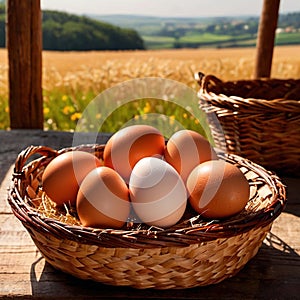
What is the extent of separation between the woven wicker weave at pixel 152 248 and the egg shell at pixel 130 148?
0.15 m

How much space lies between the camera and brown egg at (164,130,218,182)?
3.34ft

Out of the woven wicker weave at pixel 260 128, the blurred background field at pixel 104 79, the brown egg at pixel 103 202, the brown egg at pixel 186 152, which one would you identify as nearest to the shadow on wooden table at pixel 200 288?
the brown egg at pixel 103 202

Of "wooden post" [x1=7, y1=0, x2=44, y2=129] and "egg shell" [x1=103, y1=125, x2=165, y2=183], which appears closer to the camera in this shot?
"egg shell" [x1=103, y1=125, x2=165, y2=183]

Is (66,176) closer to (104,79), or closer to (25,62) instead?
(25,62)

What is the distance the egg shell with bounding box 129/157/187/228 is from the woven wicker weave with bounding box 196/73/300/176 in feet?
1.65

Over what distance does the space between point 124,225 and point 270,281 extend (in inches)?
11.2

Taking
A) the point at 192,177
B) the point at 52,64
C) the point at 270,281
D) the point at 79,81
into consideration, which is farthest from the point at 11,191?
the point at 52,64

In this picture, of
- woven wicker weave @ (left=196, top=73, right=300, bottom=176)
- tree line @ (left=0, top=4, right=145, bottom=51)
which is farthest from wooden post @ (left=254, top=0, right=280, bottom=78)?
tree line @ (left=0, top=4, right=145, bottom=51)

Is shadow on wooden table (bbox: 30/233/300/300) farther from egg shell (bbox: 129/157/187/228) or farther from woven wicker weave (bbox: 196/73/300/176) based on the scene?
woven wicker weave (bbox: 196/73/300/176)

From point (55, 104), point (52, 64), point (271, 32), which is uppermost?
point (271, 32)

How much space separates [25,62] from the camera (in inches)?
75.0

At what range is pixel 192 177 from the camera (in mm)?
964

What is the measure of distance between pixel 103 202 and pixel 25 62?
116 cm

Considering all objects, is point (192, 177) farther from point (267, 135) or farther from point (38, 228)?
point (267, 135)
